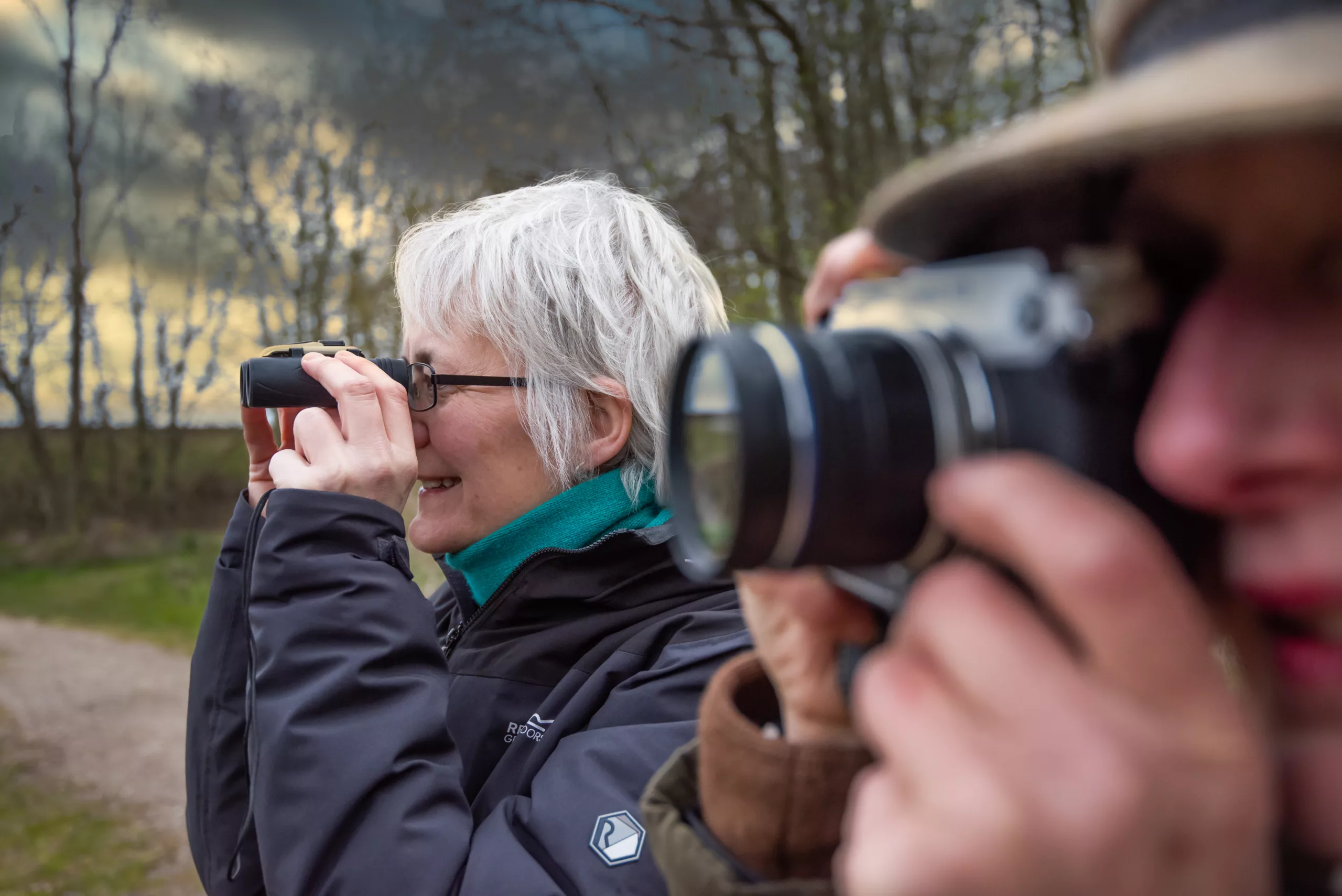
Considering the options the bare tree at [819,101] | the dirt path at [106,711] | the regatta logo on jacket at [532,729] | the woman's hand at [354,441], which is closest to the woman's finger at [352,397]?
the woman's hand at [354,441]

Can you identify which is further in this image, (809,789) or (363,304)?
(363,304)

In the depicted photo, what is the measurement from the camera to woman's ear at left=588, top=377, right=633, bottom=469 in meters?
1.57

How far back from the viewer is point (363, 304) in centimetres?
620

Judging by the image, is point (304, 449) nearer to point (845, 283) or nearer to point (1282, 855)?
point (845, 283)

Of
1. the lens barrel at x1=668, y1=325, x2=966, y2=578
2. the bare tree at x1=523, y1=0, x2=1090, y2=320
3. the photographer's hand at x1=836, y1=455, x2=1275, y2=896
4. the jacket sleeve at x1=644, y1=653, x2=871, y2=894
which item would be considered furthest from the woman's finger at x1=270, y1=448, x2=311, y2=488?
the bare tree at x1=523, y1=0, x2=1090, y2=320

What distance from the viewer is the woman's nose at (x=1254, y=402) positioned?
1.45 feet

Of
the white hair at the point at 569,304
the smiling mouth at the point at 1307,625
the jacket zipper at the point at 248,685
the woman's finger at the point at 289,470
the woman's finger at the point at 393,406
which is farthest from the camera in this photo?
the white hair at the point at 569,304

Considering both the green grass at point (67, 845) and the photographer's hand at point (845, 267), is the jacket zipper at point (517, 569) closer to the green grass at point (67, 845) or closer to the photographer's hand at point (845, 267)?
the photographer's hand at point (845, 267)

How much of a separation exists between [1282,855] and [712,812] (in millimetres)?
397

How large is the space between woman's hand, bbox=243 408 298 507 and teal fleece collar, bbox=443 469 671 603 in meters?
0.44

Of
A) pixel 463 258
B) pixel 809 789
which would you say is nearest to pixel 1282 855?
pixel 809 789

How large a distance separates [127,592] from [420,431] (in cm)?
690

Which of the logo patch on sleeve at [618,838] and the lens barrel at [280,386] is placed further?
the lens barrel at [280,386]

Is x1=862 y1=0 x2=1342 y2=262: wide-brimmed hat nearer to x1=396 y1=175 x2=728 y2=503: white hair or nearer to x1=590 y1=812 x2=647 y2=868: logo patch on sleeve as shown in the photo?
x1=590 y1=812 x2=647 y2=868: logo patch on sleeve
